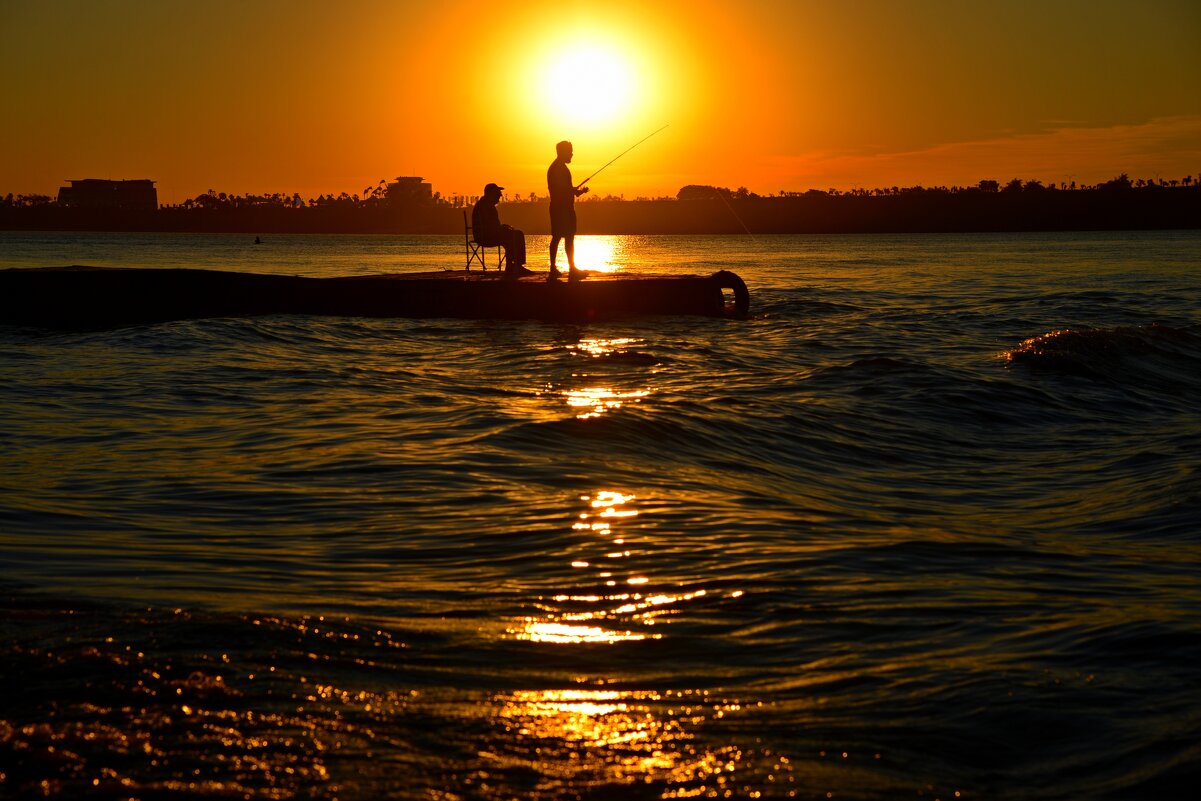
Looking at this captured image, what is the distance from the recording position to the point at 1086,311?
22.0 meters

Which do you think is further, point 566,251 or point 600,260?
point 600,260

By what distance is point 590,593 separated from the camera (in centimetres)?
464

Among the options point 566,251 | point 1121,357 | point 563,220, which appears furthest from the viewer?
point 563,220

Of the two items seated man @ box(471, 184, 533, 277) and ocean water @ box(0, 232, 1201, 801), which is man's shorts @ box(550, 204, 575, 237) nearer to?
seated man @ box(471, 184, 533, 277)

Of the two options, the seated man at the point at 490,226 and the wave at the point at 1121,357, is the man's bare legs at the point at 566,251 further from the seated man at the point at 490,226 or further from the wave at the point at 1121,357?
the wave at the point at 1121,357

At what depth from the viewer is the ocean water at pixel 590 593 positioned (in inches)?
123

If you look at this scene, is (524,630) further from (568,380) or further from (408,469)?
(568,380)

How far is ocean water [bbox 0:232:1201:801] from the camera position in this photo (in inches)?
123

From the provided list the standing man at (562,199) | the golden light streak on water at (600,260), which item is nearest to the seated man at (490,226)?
the standing man at (562,199)

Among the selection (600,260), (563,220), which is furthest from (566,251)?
(600,260)

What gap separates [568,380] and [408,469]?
14.3 ft

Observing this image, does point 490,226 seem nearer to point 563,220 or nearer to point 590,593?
point 563,220

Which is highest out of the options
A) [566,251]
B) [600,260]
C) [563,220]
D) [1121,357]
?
[600,260]

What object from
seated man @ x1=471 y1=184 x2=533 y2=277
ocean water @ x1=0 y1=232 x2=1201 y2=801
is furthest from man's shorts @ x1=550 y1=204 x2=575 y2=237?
ocean water @ x1=0 y1=232 x2=1201 y2=801
